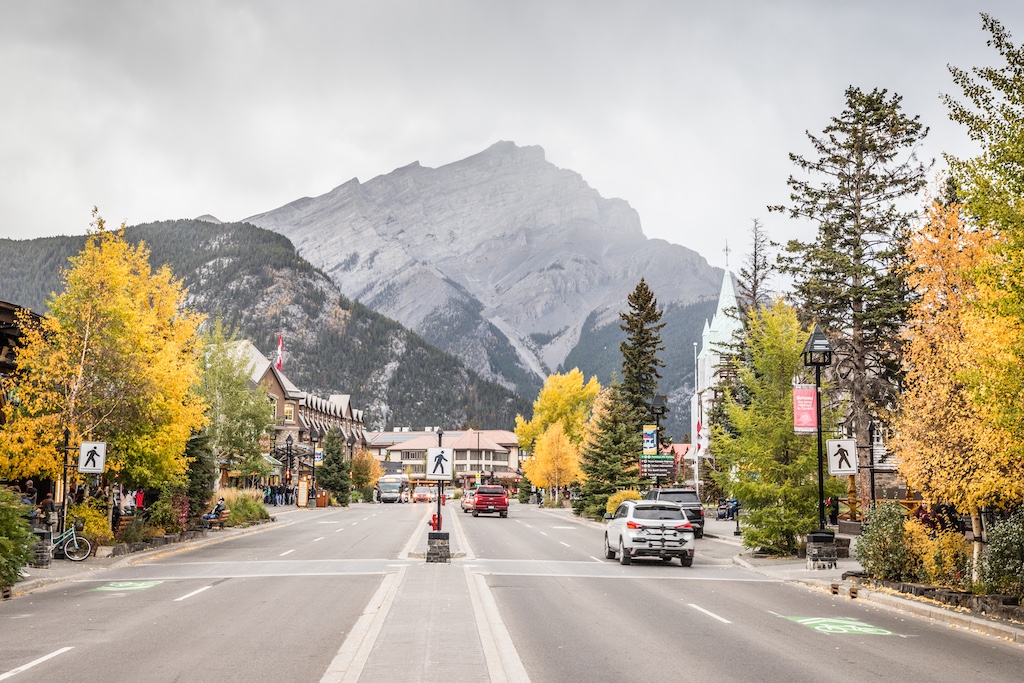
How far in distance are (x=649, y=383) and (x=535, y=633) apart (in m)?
51.4

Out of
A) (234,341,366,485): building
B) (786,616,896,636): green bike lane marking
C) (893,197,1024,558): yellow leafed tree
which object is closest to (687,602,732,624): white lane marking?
(786,616,896,636): green bike lane marking

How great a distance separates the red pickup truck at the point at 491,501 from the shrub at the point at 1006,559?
43724mm

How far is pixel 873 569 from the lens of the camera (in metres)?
19.3

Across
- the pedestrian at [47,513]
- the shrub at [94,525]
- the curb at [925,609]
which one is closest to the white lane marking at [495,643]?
the curb at [925,609]

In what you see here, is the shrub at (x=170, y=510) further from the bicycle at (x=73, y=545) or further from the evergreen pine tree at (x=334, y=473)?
the evergreen pine tree at (x=334, y=473)

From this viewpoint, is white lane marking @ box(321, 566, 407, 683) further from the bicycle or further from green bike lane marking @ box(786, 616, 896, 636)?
the bicycle

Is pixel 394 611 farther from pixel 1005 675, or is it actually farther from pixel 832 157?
pixel 832 157

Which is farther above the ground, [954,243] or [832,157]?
[832,157]

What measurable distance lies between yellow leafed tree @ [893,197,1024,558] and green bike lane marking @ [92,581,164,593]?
51.6ft

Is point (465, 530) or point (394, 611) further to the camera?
point (465, 530)

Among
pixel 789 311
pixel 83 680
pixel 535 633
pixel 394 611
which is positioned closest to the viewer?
pixel 83 680

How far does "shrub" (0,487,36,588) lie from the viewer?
1689cm

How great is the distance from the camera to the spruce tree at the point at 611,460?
51.2 metres

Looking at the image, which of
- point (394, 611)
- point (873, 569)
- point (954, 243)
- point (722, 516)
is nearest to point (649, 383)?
point (722, 516)
